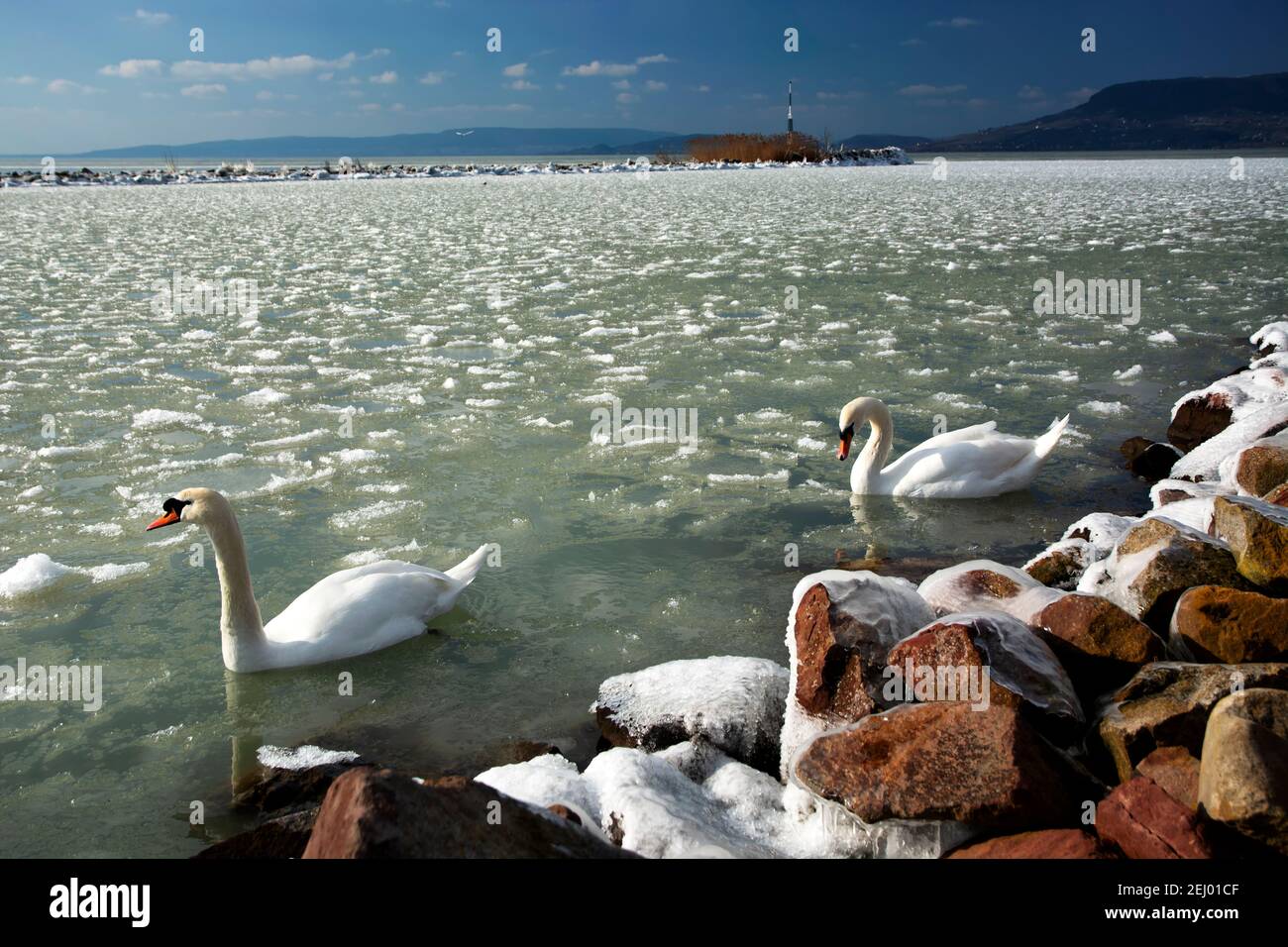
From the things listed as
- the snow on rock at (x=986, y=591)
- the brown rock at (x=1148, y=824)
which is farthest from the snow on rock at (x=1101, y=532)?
the brown rock at (x=1148, y=824)

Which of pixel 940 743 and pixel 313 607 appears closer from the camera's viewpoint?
pixel 940 743

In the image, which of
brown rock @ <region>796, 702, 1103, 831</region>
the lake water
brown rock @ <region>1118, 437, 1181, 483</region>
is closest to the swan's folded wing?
the lake water

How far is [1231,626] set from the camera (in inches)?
143

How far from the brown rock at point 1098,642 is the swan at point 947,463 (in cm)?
288

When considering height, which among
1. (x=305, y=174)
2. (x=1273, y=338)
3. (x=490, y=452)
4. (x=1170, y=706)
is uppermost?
(x=305, y=174)

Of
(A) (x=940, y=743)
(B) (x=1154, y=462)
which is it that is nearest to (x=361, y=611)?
(A) (x=940, y=743)

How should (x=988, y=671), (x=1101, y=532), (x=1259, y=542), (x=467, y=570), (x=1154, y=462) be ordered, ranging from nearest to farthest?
1. (x=988, y=671)
2. (x=1259, y=542)
3. (x=1101, y=532)
4. (x=467, y=570)
5. (x=1154, y=462)

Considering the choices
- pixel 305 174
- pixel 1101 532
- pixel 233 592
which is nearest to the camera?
pixel 233 592

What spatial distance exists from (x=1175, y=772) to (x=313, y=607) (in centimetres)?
368

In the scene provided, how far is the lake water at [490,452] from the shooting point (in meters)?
4.28

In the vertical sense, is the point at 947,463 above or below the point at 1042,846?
above

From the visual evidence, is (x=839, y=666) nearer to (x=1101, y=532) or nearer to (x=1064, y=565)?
(x=1064, y=565)
